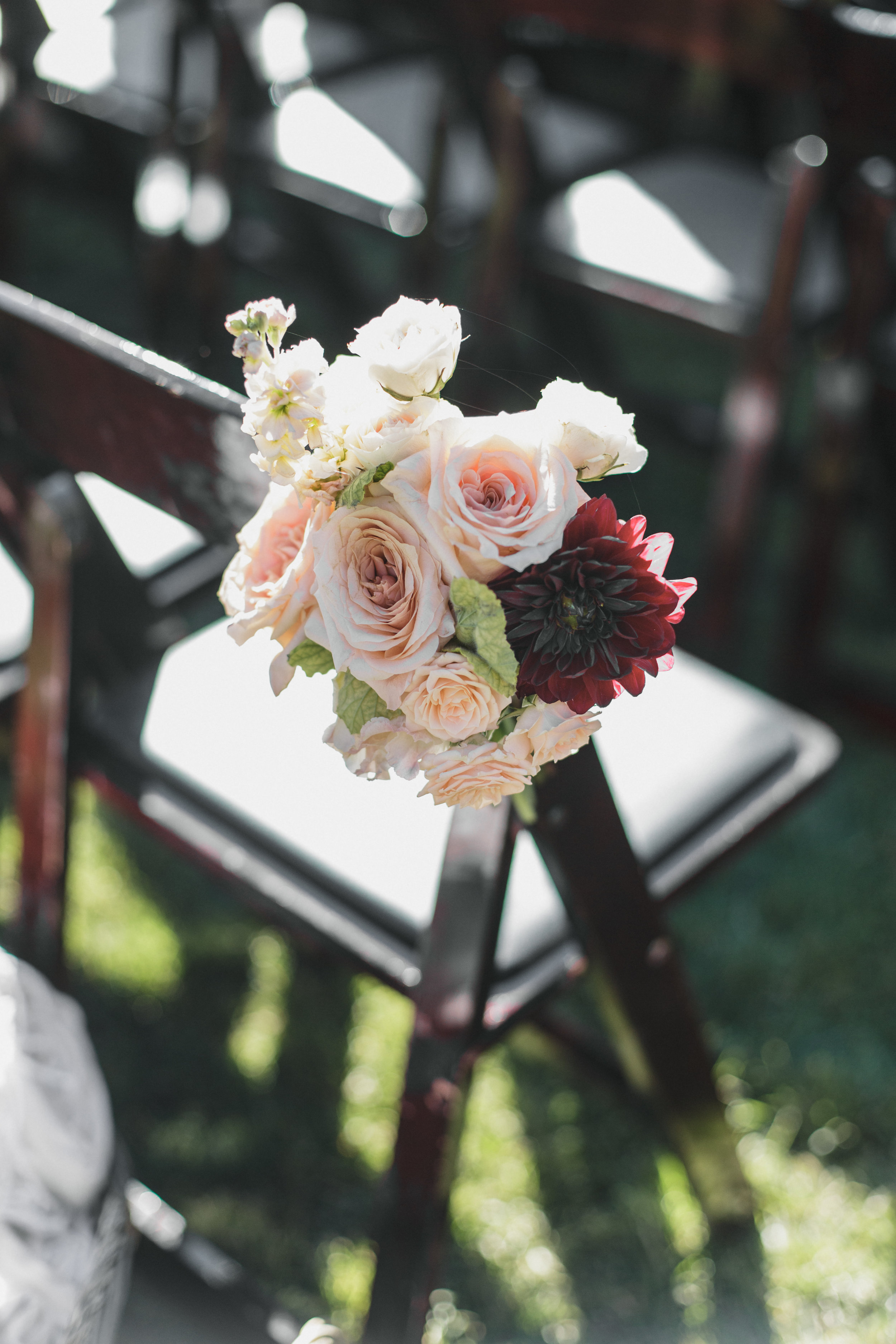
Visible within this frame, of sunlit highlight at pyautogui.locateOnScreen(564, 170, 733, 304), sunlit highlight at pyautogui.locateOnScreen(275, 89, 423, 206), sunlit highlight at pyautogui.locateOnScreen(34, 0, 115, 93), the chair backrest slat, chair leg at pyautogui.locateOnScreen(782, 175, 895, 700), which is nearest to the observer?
the chair backrest slat

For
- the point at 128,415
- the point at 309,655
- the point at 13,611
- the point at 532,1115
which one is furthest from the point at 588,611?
the point at 532,1115

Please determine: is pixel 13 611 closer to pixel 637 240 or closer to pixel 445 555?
pixel 445 555

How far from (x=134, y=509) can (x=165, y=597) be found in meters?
0.17

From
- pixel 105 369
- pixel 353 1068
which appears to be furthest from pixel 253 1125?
pixel 105 369

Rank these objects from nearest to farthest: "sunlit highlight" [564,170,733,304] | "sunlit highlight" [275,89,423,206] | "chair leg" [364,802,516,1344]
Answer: "chair leg" [364,802,516,1344] → "sunlit highlight" [564,170,733,304] → "sunlit highlight" [275,89,423,206]

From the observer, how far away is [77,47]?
252 centimetres

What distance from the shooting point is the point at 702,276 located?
197 cm

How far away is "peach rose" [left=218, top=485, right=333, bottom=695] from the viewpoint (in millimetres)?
637

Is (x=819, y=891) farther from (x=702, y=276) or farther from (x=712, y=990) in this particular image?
(x=702, y=276)

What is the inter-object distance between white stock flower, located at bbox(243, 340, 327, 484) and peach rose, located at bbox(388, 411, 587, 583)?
0.19ft

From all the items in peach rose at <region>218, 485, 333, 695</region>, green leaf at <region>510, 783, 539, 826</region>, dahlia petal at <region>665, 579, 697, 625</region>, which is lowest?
green leaf at <region>510, 783, 539, 826</region>

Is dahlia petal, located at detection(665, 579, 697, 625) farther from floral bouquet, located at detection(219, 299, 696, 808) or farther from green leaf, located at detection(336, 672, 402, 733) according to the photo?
green leaf, located at detection(336, 672, 402, 733)

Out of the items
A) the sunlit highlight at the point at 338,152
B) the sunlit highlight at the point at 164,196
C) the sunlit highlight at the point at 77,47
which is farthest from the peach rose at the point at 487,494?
the sunlit highlight at the point at 77,47

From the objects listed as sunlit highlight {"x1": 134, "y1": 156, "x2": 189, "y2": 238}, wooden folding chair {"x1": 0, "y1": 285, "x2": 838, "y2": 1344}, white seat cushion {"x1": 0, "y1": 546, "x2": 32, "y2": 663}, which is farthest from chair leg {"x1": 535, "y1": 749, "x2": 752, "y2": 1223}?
sunlit highlight {"x1": 134, "y1": 156, "x2": 189, "y2": 238}
